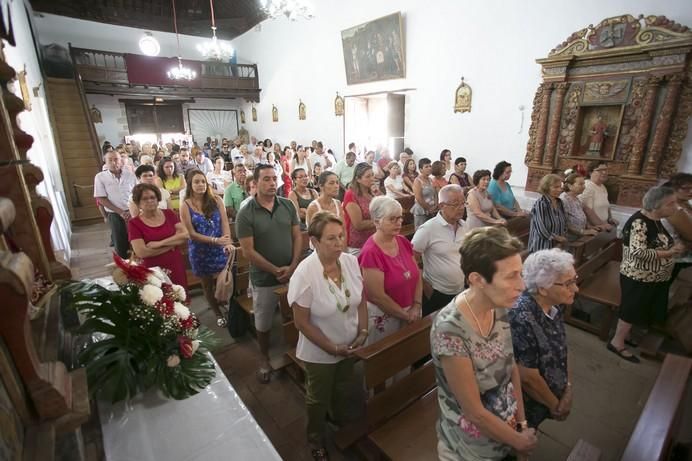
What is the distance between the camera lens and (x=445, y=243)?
2422mm

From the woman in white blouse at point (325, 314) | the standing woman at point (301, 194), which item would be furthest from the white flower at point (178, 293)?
the standing woman at point (301, 194)

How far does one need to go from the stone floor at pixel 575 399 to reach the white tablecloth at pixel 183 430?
1102 mm

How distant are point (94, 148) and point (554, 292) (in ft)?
36.2

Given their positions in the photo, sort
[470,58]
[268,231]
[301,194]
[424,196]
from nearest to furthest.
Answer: [268,231], [301,194], [424,196], [470,58]

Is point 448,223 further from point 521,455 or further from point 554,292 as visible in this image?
point 521,455

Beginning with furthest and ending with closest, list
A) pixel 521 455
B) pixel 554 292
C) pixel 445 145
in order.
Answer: pixel 445 145, pixel 554 292, pixel 521 455

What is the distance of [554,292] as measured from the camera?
5.17 feet

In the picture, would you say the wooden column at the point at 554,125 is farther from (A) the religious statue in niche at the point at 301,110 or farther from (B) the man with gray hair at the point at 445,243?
(A) the religious statue in niche at the point at 301,110

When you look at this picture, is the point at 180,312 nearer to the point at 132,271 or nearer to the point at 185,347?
the point at 185,347

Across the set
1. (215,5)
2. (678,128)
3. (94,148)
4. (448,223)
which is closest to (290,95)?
(215,5)

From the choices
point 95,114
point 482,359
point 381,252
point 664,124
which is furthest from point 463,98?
point 95,114

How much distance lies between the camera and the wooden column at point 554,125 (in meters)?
5.79

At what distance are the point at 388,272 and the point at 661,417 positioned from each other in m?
1.46

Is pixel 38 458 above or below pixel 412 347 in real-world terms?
above
